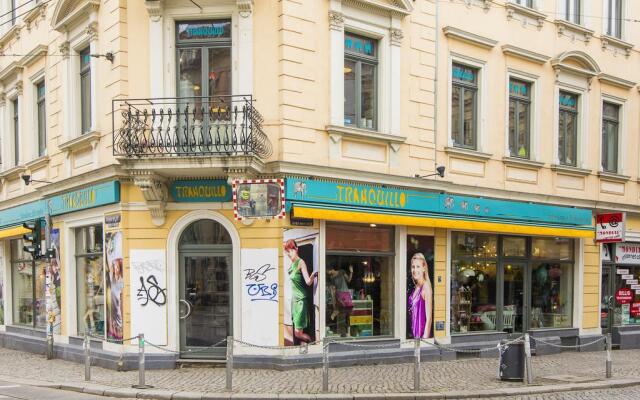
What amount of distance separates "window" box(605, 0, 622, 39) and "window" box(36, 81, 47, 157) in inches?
626

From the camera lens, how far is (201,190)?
41.1 feet

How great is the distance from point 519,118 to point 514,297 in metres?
4.63

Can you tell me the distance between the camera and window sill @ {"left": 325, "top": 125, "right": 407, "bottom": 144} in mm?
12867

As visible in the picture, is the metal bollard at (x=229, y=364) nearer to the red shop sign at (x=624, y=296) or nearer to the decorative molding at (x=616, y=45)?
the red shop sign at (x=624, y=296)

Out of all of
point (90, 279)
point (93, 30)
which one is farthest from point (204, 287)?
point (93, 30)

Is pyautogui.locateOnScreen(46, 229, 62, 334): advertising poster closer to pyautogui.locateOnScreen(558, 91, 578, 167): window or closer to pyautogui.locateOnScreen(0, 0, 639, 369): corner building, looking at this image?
pyautogui.locateOnScreen(0, 0, 639, 369): corner building

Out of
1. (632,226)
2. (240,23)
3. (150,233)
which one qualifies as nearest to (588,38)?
(632,226)

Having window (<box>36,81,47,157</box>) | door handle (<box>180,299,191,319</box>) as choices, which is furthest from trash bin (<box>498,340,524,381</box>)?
window (<box>36,81,47,157</box>)

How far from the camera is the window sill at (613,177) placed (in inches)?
719

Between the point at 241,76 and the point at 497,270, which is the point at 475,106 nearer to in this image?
the point at 497,270

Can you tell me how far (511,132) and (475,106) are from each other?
4.74 ft

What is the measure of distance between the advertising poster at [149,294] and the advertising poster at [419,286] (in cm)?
526

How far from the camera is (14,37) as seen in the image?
1781cm

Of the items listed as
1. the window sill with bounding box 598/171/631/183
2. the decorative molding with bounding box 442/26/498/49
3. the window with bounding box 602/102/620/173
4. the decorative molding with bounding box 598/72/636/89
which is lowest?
the window sill with bounding box 598/171/631/183
